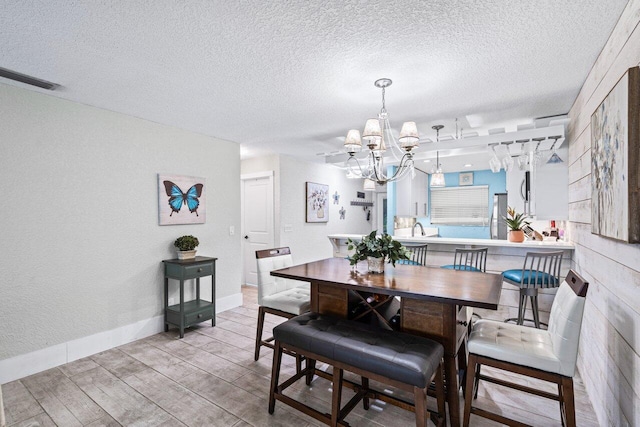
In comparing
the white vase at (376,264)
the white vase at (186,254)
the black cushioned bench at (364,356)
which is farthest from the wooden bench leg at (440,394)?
the white vase at (186,254)

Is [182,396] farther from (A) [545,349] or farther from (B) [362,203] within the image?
(B) [362,203]

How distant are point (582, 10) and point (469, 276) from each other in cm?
175

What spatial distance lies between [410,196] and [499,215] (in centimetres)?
214

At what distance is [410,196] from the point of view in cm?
657

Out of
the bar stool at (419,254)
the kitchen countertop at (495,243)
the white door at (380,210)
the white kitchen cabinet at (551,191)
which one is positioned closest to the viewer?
the white kitchen cabinet at (551,191)

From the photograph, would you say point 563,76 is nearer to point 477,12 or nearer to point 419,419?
point 477,12

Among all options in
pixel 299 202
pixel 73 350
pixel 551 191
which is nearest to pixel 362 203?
pixel 299 202

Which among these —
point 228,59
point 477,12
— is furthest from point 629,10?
point 228,59

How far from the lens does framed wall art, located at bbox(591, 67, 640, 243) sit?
4.51 ft

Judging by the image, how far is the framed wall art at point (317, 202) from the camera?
5.87 metres

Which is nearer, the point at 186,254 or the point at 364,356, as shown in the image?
the point at 364,356

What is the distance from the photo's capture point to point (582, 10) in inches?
62.6

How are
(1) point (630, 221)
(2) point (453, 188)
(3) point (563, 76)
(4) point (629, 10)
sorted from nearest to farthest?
(1) point (630, 221), (4) point (629, 10), (3) point (563, 76), (2) point (453, 188)

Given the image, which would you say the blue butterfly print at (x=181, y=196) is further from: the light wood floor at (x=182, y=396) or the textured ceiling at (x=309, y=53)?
the light wood floor at (x=182, y=396)
